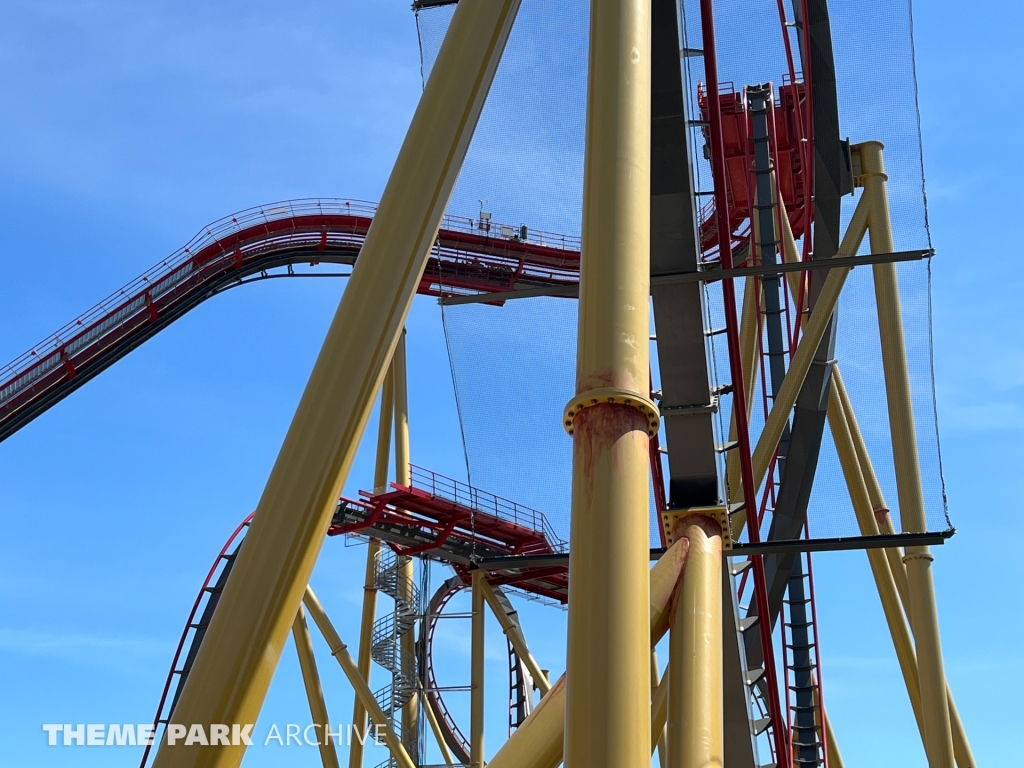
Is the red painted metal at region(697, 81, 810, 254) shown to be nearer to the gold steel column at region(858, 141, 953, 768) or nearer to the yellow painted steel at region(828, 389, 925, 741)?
the gold steel column at region(858, 141, 953, 768)

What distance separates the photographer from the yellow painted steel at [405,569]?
50.7ft

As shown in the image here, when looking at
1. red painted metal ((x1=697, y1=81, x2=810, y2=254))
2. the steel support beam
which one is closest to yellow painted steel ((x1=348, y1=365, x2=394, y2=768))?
red painted metal ((x1=697, y1=81, x2=810, y2=254))

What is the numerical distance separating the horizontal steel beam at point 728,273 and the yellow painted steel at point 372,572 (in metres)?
7.99

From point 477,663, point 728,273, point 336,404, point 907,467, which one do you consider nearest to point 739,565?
point 907,467

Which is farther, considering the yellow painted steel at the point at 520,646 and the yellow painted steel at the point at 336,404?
the yellow painted steel at the point at 520,646

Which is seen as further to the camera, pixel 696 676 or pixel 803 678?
pixel 803 678

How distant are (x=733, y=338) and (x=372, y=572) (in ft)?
33.6

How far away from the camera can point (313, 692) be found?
1442 cm

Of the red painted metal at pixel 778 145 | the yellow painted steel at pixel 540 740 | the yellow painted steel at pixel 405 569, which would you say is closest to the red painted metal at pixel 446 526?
the yellow painted steel at pixel 405 569

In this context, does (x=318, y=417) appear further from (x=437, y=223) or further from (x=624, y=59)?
(x=624, y=59)

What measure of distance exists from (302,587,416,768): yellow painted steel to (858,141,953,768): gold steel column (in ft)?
23.0

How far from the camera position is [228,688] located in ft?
10.4

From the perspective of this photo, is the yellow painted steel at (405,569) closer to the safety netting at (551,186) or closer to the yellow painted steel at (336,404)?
the safety netting at (551,186)

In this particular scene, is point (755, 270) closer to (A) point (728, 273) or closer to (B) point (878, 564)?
(A) point (728, 273)
